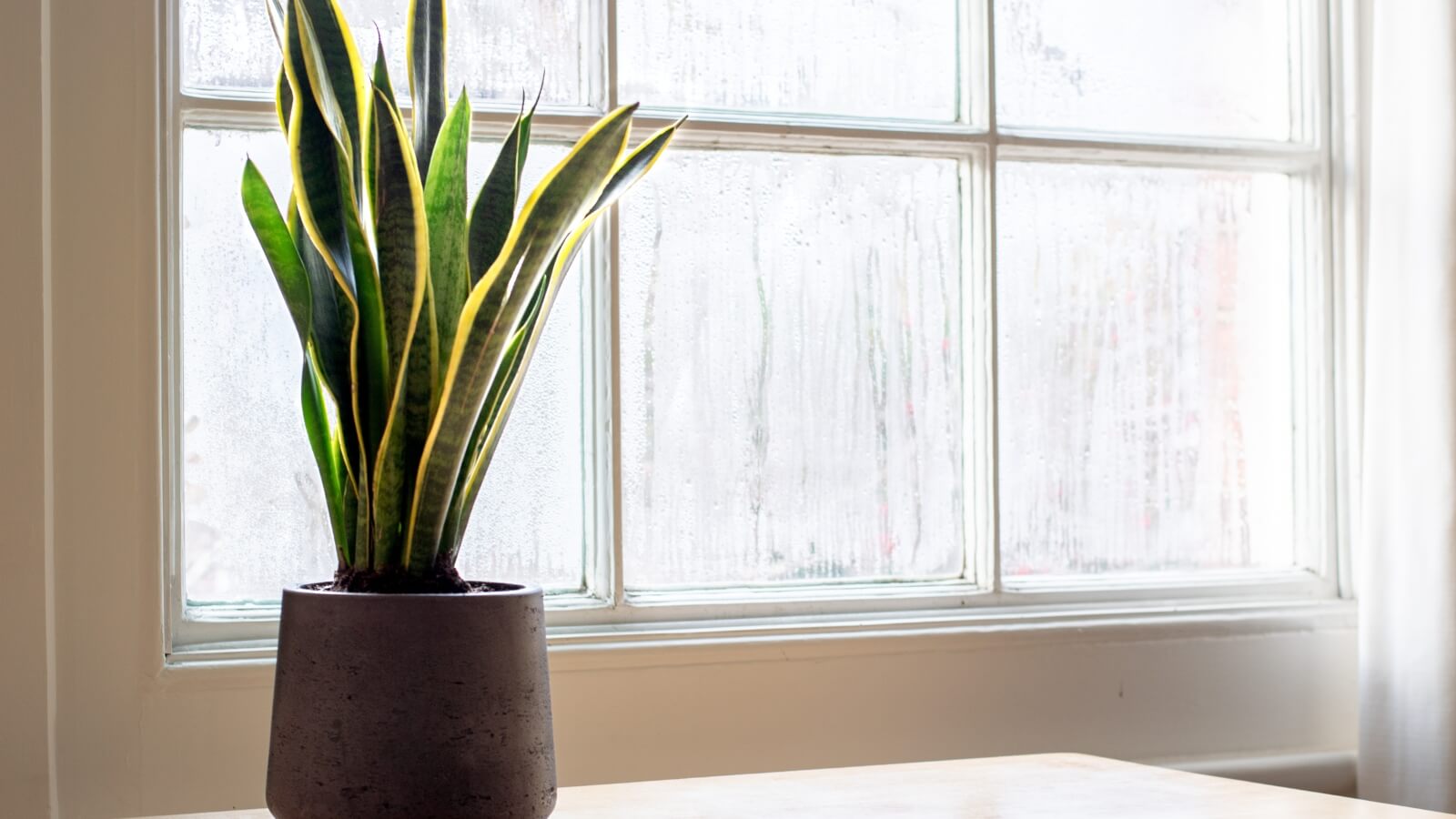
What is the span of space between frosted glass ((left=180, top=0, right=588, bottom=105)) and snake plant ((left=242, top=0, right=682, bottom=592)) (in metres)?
0.42

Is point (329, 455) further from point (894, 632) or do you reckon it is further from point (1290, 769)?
point (1290, 769)

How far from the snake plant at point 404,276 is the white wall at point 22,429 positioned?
1.28ft

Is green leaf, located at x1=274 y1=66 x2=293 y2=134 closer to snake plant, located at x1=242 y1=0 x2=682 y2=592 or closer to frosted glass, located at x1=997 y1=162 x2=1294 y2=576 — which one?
snake plant, located at x1=242 y1=0 x2=682 y2=592

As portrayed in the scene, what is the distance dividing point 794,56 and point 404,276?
0.82 m

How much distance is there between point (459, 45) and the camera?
1.51 meters

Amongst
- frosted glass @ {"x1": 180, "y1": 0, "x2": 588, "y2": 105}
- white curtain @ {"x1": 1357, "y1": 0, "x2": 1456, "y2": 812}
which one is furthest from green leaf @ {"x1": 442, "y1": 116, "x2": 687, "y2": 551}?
white curtain @ {"x1": 1357, "y1": 0, "x2": 1456, "y2": 812}

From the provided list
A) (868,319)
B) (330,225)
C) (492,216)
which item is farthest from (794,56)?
(330,225)

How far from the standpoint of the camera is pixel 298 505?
1439mm

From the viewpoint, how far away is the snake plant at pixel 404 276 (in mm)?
936

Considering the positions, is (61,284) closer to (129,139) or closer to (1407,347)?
(129,139)

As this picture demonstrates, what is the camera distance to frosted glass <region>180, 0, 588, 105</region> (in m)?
1.43

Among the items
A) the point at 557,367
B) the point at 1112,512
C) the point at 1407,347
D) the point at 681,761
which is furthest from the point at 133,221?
the point at 1407,347

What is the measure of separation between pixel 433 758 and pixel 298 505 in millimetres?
630

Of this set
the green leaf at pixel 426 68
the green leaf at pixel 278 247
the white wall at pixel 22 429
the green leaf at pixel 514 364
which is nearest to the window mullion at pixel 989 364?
the green leaf at pixel 514 364
